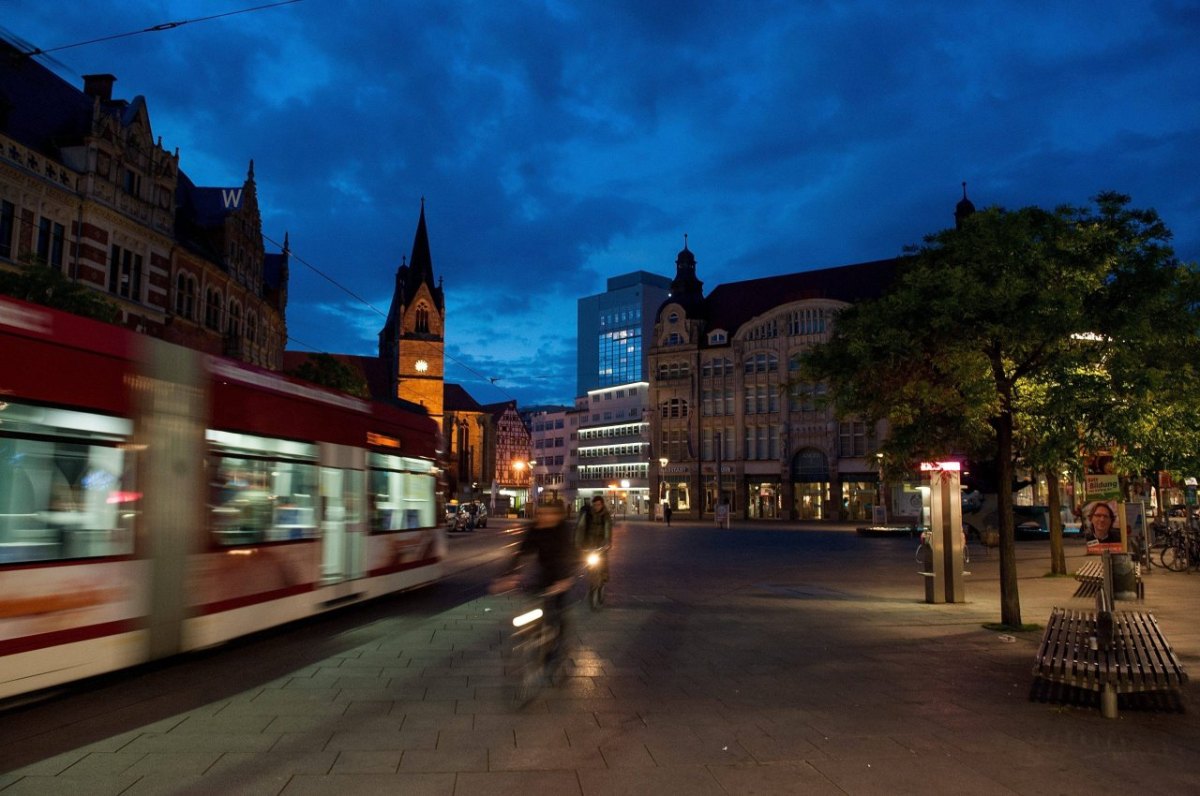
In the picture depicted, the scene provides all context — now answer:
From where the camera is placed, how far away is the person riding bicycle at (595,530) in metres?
14.9

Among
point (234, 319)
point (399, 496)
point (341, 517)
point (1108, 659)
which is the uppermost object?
point (234, 319)

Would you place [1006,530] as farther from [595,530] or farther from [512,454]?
[512,454]

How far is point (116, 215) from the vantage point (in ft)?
125

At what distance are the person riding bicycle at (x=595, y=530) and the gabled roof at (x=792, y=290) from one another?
5979 centimetres

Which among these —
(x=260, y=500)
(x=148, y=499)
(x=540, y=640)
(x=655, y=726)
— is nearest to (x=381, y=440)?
(x=260, y=500)

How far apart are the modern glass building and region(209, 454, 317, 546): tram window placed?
136 meters

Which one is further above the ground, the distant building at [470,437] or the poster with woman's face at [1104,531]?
the distant building at [470,437]

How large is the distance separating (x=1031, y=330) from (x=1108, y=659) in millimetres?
5010

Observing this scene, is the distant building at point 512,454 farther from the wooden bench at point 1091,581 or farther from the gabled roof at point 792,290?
the wooden bench at point 1091,581

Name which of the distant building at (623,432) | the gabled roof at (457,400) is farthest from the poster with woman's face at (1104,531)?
the gabled roof at (457,400)

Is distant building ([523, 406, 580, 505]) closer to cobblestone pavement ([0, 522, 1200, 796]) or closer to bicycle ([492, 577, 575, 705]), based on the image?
cobblestone pavement ([0, 522, 1200, 796])

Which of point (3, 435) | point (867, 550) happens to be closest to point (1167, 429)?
point (3, 435)

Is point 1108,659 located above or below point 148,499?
below

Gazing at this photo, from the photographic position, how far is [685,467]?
78.1m
